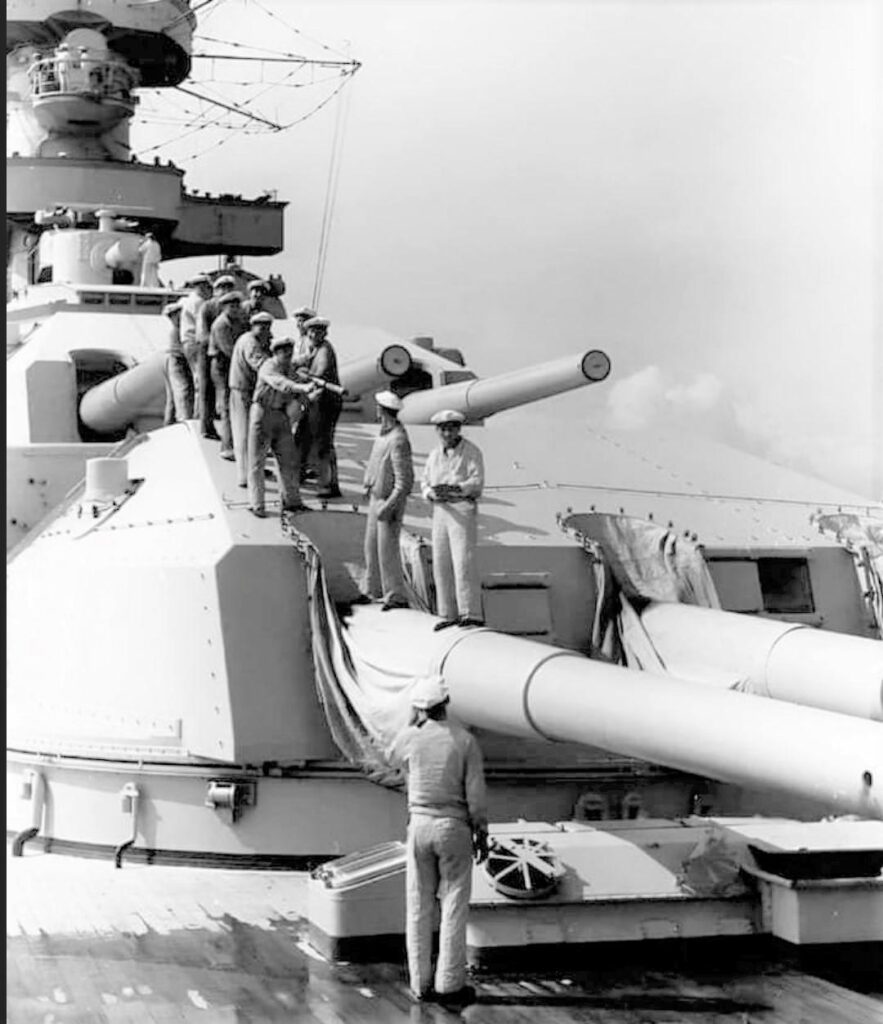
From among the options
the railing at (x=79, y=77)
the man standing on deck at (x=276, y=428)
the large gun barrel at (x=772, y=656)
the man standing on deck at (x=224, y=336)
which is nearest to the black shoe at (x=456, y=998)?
the large gun barrel at (x=772, y=656)

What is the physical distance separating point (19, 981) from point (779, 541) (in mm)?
4763

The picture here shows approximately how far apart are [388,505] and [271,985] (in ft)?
8.14

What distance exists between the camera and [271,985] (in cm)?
671

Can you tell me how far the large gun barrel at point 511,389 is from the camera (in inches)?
358

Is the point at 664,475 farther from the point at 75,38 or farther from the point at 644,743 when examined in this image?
the point at 75,38

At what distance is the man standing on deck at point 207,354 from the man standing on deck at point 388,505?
1.41m

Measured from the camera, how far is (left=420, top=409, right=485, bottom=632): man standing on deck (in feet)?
26.6

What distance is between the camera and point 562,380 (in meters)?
9.19

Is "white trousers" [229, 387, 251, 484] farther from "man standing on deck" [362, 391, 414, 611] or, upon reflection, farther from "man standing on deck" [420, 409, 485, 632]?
"man standing on deck" [420, 409, 485, 632]

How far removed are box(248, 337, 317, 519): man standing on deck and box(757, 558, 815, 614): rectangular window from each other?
252 cm

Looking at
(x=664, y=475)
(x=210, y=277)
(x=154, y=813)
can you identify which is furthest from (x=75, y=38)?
(x=154, y=813)

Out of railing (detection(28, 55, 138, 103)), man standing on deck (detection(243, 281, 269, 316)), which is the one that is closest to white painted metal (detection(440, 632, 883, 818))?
man standing on deck (detection(243, 281, 269, 316))

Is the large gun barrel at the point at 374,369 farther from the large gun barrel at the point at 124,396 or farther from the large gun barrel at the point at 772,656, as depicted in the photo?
the large gun barrel at the point at 772,656

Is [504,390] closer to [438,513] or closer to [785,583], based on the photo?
[438,513]
